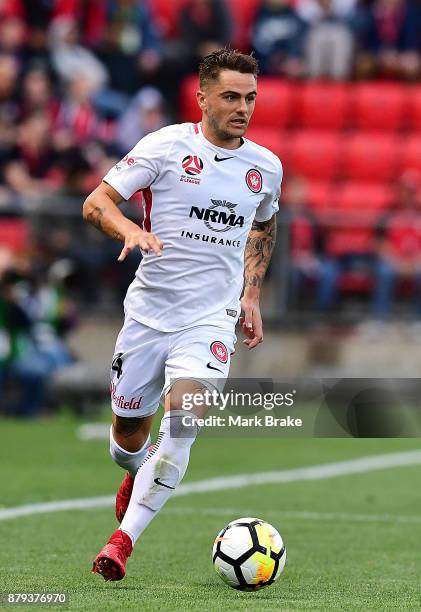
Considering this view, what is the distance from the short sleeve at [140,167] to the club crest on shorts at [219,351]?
909 mm

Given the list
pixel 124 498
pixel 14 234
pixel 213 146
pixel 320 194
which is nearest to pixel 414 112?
pixel 320 194

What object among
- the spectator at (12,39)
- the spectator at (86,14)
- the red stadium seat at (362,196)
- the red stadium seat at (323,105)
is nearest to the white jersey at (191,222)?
the red stadium seat at (362,196)

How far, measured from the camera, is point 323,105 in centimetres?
2198

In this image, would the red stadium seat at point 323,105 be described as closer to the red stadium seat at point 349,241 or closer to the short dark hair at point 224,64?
the red stadium seat at point 349,241

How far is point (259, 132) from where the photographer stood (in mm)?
21703

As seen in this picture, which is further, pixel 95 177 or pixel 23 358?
pixel 95 177

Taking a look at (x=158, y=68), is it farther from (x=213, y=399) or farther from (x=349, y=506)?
(x=213, y=399)

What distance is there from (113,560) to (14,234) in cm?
1159

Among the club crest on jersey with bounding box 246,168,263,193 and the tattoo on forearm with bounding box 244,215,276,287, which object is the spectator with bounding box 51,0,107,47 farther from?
the club crest on jersey with bounding box 246,168,263,193

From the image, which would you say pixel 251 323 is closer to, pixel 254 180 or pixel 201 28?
pixel 254 180

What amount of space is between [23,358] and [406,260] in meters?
4.82

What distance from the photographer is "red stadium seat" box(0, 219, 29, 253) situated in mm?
18000

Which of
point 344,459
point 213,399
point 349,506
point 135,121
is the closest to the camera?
point 213,399

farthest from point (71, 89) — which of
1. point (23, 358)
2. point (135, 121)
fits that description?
point (23, 358)
